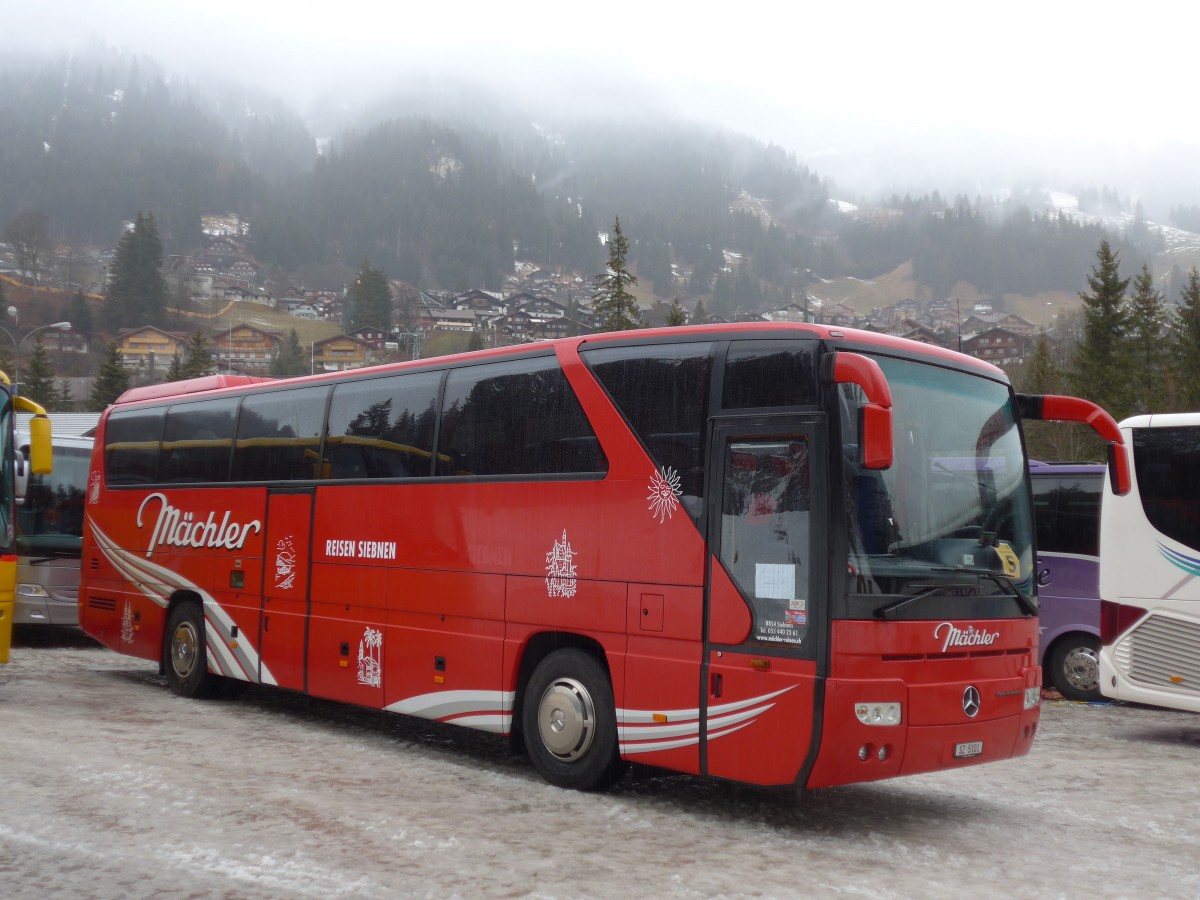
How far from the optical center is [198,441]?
13.0 m

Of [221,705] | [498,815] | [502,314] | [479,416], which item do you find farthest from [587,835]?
[502,314]

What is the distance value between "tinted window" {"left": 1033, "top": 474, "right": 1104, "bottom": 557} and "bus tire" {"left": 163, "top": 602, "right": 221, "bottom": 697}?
9.44m

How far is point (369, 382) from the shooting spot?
418 inches

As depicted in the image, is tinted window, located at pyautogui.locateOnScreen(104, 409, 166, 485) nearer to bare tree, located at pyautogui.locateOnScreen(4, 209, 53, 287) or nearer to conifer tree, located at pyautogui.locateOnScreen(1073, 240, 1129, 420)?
conifer tree, located at pyautogui.locateOnScreen(1073, 240, 1129, 420)

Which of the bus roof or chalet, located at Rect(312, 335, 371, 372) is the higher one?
chalet, located at Rect(312, 335, 371, 372)

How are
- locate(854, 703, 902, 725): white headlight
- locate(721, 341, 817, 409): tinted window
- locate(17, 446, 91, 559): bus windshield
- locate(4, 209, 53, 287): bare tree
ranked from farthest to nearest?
1. locate(4, 209, 53, 287): bare tree
2. locate(17, 446, 91, 559): bus windshield
3. locate(721, 341, 817, 409): tinted window
4. locate(854, 703, 902, 725): white headlight

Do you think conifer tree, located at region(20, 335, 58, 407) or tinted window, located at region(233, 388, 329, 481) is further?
conifer tree, located at region(20, 335, 58, 407)

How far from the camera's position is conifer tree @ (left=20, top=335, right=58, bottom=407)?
73.0 m

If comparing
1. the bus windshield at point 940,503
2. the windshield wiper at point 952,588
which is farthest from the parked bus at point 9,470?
the windshield wiper at point 952,588

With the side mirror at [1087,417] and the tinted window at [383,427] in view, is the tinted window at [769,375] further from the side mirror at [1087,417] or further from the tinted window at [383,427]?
the tinted window at [383,427]

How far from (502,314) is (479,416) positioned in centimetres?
14004

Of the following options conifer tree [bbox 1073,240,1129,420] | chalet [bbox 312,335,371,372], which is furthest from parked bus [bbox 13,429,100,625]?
chalet [bbox 312,335,371,372]

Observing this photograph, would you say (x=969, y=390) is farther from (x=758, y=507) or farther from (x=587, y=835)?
(x=587, y=835)

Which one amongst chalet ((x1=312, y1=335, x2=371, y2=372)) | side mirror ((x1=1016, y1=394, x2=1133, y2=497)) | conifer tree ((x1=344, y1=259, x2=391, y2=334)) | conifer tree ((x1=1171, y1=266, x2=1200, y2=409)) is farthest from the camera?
conifer tree ((x1=344, y1=259, x2=391, y2=334))
